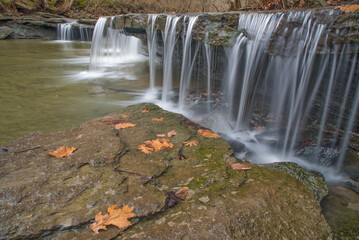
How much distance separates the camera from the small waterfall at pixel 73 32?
17.3m

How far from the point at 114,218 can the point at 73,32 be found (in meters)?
19.2

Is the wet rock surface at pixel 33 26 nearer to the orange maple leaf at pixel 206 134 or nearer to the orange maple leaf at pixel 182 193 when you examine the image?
the orange maple leaf at pixel 206 134

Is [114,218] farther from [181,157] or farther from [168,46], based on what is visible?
[168,46]

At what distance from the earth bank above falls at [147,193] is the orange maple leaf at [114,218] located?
1.5 inches

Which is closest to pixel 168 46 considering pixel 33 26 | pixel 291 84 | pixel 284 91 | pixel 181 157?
pixel 284 91

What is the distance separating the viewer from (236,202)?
1.64 metres

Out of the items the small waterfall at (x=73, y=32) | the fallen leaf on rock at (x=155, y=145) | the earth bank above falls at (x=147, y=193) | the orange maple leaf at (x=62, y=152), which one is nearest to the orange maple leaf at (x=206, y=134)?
the earth bank above falls at (x=147, y=193)

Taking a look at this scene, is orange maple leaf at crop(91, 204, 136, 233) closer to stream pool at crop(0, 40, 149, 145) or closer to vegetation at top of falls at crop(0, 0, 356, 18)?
stream pool at crop(0, 40, 149, 145)

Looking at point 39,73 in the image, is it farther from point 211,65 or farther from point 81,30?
point 81,30

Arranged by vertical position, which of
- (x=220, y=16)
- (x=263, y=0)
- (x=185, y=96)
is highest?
(x=263, y=0)

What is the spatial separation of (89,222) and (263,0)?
8181mm

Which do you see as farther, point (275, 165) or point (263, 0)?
point (263, 0)

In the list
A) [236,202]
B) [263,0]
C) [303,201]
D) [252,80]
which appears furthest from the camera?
[263,0]

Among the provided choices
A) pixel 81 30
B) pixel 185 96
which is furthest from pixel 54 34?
pixel 185 96
